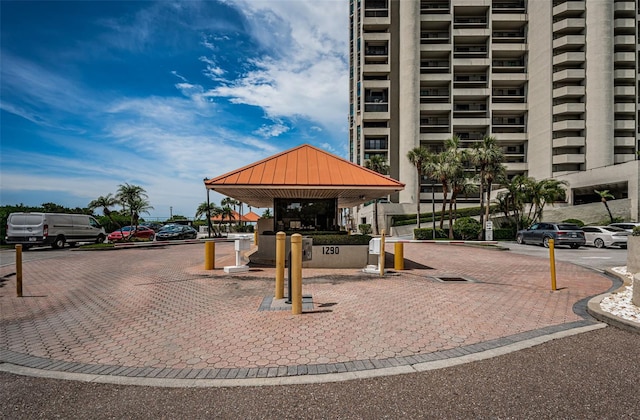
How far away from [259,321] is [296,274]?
1.07 m

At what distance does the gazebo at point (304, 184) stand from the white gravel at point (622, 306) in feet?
22.9

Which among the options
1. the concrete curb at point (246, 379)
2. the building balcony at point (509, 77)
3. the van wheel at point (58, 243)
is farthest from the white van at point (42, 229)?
the building balcony at point (509, 77)

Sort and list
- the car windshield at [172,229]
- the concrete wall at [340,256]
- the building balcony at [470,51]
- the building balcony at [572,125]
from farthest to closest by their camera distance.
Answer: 1. the building balcony at [470,51]
2. the building balcony at [572,125]
3. the car windshield at [172,229]
4. the concrete wall at [340,256]

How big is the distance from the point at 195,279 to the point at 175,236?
71.5 ft

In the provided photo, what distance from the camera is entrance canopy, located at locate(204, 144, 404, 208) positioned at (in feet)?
38.4

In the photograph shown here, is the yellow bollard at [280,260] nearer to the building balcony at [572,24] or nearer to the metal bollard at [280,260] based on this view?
the metal bollard at [280,260]

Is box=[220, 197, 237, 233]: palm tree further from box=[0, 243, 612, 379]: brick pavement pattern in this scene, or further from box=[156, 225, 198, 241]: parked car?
box=[0, 243, 612, 379]: brick pavement pattern

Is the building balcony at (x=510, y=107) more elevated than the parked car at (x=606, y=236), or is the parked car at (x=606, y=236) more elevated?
the building balcony at (x=510, y=107)

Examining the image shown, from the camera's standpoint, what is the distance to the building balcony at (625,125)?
46188mm

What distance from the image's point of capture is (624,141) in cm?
4644

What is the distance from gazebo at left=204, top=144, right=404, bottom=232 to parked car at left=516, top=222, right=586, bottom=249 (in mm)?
14710

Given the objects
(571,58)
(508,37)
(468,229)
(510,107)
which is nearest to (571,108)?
(571,58)

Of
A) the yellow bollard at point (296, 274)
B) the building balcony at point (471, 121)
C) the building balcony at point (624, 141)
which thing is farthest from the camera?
the building balcony at point (471, 121)

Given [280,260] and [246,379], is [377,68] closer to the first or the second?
[280,260]
